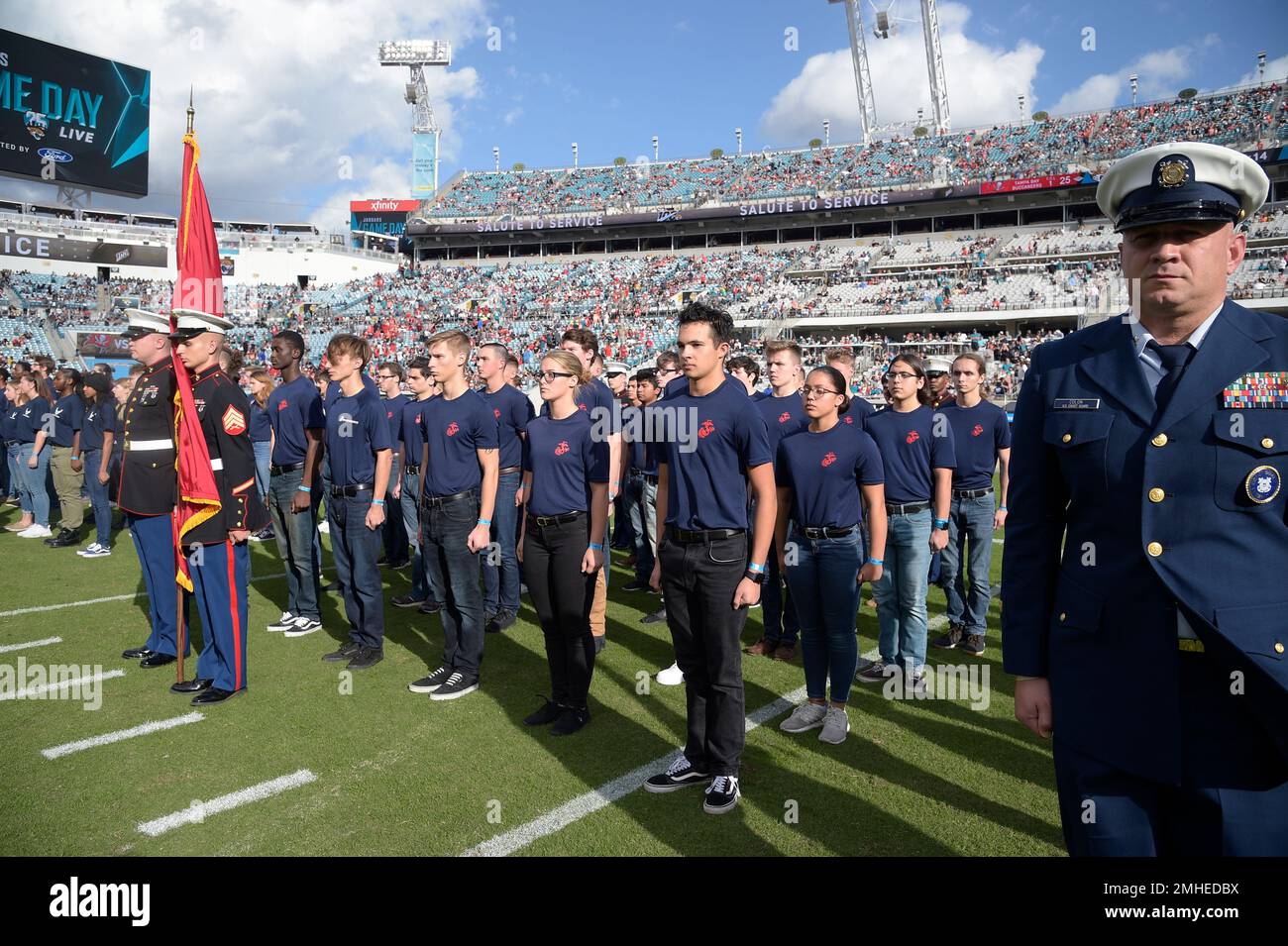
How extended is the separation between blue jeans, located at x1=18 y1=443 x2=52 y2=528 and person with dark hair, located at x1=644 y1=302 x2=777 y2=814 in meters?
10.9

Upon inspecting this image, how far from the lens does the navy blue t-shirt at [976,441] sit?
611 centimetres

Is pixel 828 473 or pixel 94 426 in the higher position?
pixel 94 426

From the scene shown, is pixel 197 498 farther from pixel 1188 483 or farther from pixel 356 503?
pixel 1188 483

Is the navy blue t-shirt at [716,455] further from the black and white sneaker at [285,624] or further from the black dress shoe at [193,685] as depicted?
the black and white sneaker at [285,624]

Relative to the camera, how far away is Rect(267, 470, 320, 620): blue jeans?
6566mm

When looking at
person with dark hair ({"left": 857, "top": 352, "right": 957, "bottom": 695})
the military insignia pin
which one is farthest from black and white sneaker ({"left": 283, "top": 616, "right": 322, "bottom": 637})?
the military insignia pin

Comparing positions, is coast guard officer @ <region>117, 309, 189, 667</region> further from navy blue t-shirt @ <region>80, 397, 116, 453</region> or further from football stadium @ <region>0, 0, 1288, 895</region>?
navy blue t-shirt @ <region>80, 397, 116, 453</region>

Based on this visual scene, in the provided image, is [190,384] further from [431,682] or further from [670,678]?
[670,678]

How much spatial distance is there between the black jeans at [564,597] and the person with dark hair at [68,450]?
30.0ft

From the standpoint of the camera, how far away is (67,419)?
10555 millimetres

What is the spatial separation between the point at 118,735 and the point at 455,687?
1.96 meters

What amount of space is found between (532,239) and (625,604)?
53.4 m

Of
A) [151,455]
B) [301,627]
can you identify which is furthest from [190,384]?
[301,627]
